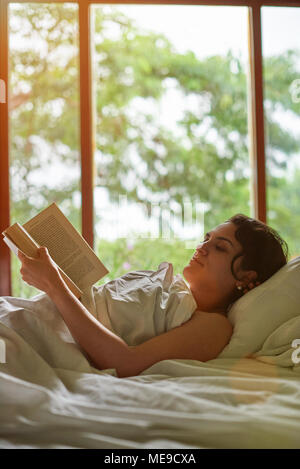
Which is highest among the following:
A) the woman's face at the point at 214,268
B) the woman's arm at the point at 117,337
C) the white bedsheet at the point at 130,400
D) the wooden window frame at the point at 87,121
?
the wooden window frame at the point at 87,121

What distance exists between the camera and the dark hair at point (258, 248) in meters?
1.38

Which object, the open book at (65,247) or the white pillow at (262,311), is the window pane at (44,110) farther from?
the white pillow at (262,311)

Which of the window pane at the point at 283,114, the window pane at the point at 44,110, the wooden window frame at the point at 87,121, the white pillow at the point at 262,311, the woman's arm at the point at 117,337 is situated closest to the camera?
the woman's arm at the point at 117,337

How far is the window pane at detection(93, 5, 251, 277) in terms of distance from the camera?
3051 mm

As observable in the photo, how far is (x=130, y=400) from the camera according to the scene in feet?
2.99

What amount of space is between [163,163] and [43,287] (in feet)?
9.86

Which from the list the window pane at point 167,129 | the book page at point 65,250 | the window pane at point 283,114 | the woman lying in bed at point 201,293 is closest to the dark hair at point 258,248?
the woman lying in bed at point 201,293

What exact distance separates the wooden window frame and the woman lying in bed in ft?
4.14

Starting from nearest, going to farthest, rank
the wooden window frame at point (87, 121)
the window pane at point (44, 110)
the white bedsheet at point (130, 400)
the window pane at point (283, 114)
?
1. the white bedsheet at point (130, 400)
2. the wooden window frame at point (87, 121)
3. the window pane at point (283, 114)
4. the window pane at point (44, 110)

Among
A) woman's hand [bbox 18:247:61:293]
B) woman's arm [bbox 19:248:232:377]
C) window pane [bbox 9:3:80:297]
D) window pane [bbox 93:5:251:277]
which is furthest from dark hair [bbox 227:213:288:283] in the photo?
window pane [bbox 9:3:80:297]

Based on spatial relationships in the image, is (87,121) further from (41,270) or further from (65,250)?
(41,270)

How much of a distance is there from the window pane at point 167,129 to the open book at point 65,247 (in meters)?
1.67
